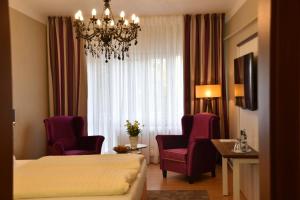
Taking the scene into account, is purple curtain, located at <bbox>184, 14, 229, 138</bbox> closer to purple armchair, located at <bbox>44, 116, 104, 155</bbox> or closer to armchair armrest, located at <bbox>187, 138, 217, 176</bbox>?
armchair armrest, located at <bbox>187, 138, 217, 176</bbox>

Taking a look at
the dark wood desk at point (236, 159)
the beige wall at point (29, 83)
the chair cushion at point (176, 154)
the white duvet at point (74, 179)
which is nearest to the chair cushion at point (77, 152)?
the beige wall at point (29, 83)

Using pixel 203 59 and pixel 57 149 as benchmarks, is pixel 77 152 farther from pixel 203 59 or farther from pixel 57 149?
pixel 203 59

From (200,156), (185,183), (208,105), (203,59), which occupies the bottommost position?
(185,183)

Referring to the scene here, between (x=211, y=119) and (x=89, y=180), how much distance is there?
2.96 meters

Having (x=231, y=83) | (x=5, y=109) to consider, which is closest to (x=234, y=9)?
(x=231, y=83)

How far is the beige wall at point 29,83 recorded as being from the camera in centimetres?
497

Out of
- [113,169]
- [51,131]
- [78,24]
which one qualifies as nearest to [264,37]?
[113,169]

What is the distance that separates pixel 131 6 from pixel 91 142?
2427 millimetres

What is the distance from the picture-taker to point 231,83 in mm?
5652

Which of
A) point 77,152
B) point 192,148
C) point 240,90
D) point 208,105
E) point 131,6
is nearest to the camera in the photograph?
point 240,90

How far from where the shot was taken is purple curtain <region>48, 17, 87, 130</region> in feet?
20.5

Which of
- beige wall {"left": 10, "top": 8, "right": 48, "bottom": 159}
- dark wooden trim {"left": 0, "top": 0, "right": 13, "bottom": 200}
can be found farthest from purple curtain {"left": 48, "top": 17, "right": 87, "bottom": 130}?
dark wooden trim {"left": 0, "top": 0, "right": 13, "bottom": 200}
